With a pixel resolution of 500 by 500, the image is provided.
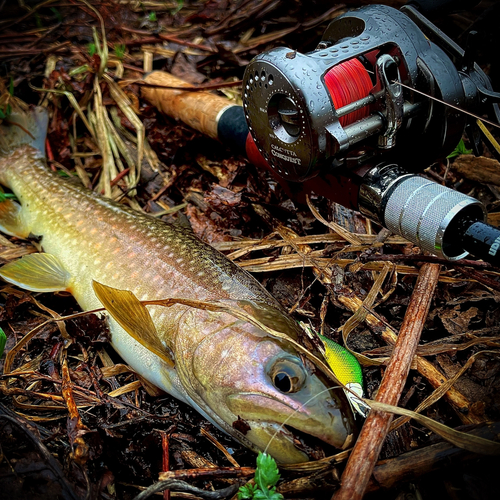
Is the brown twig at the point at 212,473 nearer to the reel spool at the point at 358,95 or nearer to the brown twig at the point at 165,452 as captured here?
the brown twig at the point at 165,452

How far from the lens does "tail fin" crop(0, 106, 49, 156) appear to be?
373 centimetres

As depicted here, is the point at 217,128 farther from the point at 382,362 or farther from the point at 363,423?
the point at 363,423

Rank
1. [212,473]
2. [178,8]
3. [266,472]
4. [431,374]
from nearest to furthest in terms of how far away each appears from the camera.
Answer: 1. [266,472]
2. [212,473]
3. [431,374]
4. [178,8]

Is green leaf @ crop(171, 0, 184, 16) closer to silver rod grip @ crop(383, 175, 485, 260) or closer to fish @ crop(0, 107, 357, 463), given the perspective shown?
fish @ crop(0, 107, 357, 463)

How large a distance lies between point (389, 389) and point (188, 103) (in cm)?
262

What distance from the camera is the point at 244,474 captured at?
6.23 ft

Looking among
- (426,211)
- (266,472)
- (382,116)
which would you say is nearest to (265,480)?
(266,472)

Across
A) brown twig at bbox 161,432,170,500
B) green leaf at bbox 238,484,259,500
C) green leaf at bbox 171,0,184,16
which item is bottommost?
brown twig at bbox 161,432,170,500

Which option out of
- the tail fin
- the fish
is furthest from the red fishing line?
the tail fin

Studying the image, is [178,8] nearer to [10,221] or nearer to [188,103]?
[188,103]

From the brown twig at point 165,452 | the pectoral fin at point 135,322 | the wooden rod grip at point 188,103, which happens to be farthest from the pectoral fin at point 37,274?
the wooden rod grip at point 188,103

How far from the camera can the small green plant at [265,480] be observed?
68.3 inches

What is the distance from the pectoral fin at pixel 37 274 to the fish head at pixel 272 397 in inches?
51.0

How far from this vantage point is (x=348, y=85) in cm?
203
